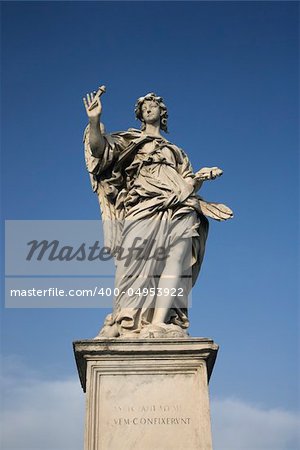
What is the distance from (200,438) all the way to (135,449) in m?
0.76

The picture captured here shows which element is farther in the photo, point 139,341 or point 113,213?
point 113,213

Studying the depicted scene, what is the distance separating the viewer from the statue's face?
33.4ft

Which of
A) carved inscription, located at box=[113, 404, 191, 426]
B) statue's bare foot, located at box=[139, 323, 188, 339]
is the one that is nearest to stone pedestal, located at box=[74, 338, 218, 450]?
carved inscription, located at box=[113, 404, 191, 426]

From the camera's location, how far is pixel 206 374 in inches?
302

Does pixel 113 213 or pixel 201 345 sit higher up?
pixel 113 213

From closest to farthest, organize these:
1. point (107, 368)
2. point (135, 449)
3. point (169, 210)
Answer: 1. point (135, 449)
2. point (107, 368)
3. point (169, 210)

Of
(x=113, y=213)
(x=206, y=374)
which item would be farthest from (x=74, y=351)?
(x=113, y=213)

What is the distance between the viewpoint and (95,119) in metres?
9.08

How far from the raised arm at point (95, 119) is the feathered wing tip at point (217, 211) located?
5.89ft

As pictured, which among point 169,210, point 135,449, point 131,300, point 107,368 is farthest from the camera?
point 169,210

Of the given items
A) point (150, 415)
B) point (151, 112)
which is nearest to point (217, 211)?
point (151, 112)

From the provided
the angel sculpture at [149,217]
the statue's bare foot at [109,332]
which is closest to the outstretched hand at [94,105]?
the angel sculpture at [149,217]

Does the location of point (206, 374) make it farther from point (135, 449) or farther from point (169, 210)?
point (169, 210)

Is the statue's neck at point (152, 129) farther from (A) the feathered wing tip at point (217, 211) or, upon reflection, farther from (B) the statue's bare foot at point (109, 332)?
(B) the statue's bare foot at point (109, 332)
